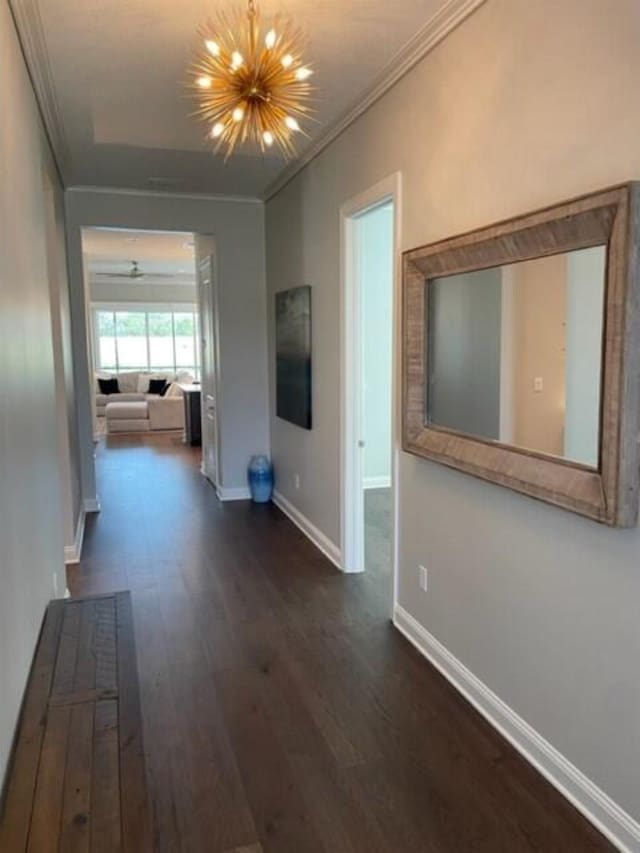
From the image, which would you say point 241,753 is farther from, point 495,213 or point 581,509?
point 495,213

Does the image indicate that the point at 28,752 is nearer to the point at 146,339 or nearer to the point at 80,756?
the point at 80,756

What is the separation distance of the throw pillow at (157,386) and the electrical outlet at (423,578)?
32.3ft

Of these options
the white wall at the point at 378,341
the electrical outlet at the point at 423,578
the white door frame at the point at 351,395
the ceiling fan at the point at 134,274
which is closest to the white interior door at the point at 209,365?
the white wall at the point at 378,341

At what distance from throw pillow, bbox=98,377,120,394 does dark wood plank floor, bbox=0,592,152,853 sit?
416 inches

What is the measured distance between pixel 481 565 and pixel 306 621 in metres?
1.23

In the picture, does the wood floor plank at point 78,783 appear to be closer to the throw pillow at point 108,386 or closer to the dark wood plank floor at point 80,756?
the dark wood plank floor at point 80,756

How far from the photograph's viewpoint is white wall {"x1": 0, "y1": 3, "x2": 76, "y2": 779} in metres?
1.79

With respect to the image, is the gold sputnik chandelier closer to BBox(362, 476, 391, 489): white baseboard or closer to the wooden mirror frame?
the wooden mirror frame

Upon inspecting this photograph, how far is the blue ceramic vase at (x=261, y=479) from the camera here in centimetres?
577

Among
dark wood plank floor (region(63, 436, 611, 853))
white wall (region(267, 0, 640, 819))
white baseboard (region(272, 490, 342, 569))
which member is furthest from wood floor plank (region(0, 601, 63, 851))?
white baseboard (region(272, 490, 342, 569))

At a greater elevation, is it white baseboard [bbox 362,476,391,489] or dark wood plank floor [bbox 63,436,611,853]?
white baseboard [bbox 362,476,391,489]

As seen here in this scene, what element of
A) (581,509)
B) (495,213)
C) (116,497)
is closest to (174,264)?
(116,497)

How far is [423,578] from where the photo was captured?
2984 mm

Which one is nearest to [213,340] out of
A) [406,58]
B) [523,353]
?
[406,58]
